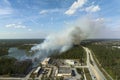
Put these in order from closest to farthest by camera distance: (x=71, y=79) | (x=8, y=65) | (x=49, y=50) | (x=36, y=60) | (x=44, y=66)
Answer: (x=71, y=79)
(x=8, y=65)
(x=44, y=66)
(x=36, y=60)
(x=49, y=50)

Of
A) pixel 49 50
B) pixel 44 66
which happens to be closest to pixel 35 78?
pixel 44 66

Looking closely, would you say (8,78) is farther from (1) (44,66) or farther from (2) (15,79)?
(1) (44,66)

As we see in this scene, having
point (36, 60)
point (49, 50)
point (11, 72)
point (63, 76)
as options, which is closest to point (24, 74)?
point (11, 72)

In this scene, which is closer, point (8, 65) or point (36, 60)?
point (8, 65)

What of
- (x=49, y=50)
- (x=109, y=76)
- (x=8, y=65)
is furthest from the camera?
(x=49, y=50)

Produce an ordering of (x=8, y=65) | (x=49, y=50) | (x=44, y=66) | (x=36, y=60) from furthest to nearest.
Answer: (x=49, y=50)
(x=36, y=60)
(x=44, y=66)
(x=8, y=65)

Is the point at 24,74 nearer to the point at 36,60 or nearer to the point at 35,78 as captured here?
the point at 35,78

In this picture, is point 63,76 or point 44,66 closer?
point 63,76

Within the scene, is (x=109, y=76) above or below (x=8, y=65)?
below

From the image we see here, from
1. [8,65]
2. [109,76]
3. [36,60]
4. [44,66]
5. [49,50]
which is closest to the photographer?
[109,76]
